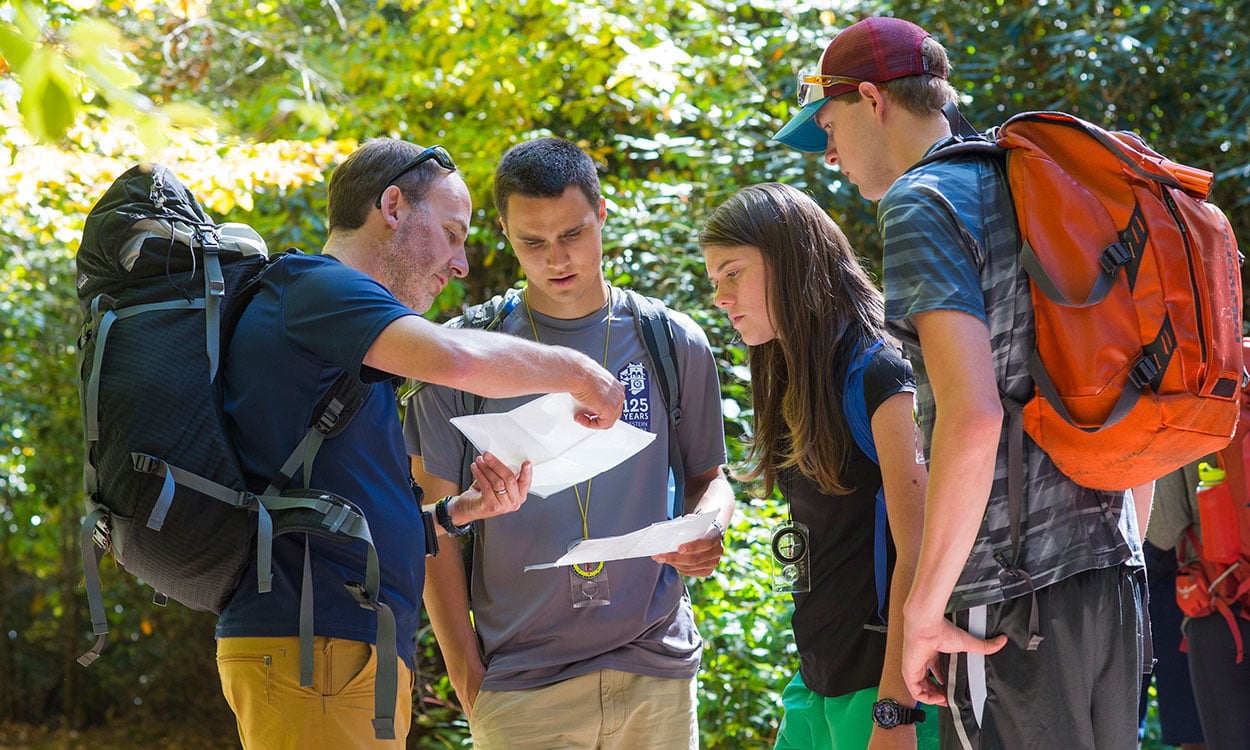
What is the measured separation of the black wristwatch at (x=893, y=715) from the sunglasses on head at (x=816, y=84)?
118cm

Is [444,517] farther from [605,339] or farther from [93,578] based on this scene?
[93,578]

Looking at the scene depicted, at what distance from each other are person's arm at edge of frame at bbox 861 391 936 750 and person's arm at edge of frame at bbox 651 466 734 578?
0.51m

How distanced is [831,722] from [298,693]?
112 cm

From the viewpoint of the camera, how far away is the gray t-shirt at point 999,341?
6.19ft

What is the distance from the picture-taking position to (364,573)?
2.20 m

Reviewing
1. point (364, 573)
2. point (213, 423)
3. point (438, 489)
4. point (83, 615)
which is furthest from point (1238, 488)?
point (83, 615)

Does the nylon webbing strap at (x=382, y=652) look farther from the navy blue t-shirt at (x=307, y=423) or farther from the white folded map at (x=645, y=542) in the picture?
the white folded map at (x=645, y=542)

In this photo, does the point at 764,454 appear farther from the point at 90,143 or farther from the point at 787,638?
the point at 90,143

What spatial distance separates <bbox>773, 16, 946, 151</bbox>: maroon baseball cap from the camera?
221cm

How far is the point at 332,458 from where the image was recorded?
221cm

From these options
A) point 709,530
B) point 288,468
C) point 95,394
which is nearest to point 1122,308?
point 709,530

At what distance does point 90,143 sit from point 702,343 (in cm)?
373

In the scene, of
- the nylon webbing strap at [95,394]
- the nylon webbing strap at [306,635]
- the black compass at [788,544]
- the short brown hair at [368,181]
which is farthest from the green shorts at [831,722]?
the nylon webbing strap at [95,394]

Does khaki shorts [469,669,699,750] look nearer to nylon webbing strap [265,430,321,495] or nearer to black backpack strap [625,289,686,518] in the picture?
black backpack strap [625,289,686,518]
